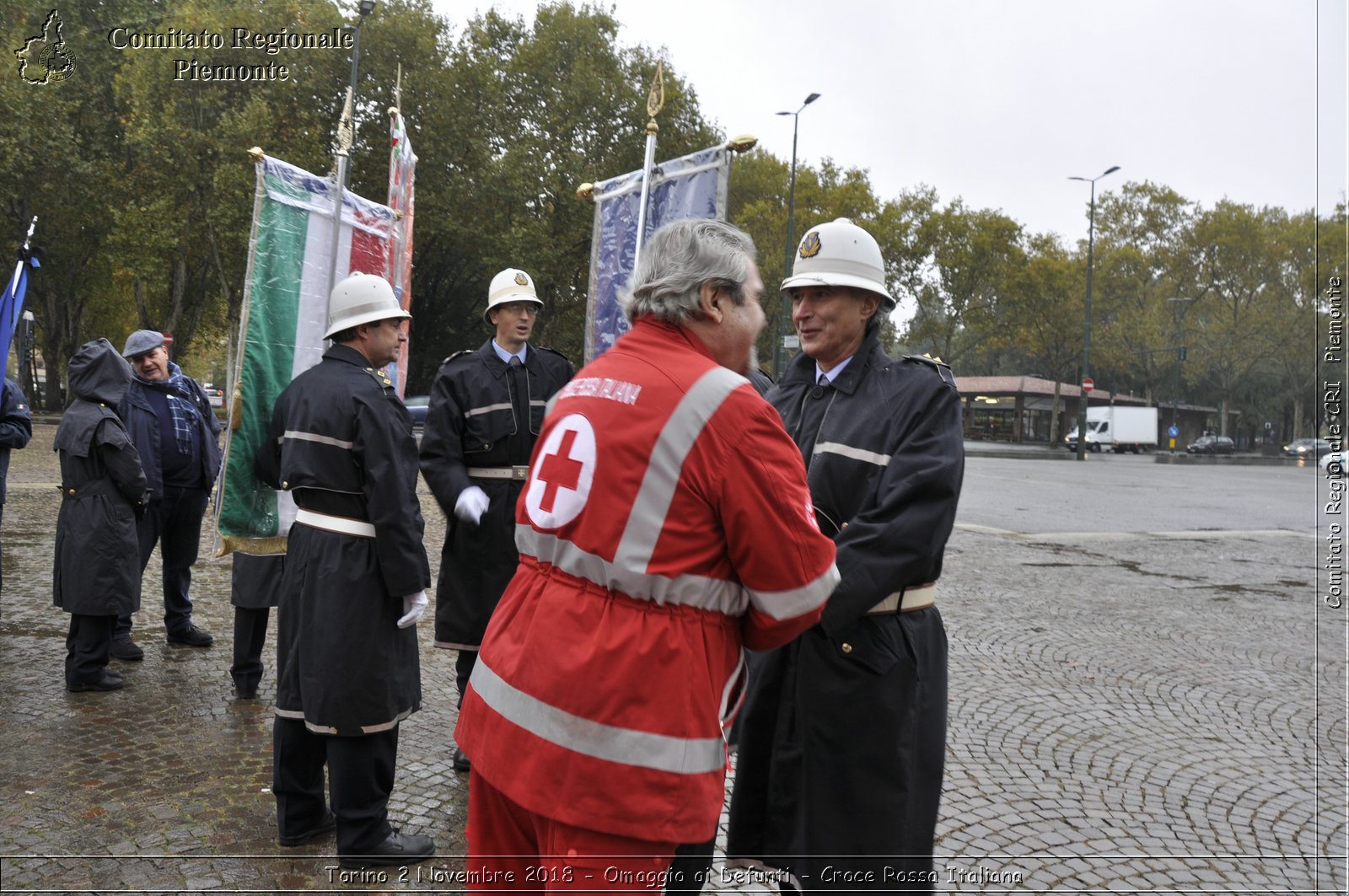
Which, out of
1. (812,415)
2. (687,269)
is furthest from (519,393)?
(687,269)

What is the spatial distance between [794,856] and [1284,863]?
7.39 ft

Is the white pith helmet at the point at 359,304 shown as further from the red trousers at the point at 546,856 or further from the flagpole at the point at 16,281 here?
the flagpole at the point at 16,281

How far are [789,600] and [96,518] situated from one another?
4.84 metres

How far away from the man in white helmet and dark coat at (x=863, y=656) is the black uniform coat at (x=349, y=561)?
53.9 inches

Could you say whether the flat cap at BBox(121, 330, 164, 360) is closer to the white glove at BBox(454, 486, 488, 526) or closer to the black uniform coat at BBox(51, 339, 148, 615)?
the black uniform coat at BBox(51, 339, 148, 615)

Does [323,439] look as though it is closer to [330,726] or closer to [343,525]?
[343,525]

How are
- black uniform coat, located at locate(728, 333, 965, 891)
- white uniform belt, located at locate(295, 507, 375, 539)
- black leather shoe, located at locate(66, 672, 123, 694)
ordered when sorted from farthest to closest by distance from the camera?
black leather shoe, located at locate(66, 672, 123, 694) < white uniform belt, located at locate(295, 507, 375, 539) < black uniform coat, located at locate(728, 333, 965, 891)

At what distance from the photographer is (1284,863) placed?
361 cm

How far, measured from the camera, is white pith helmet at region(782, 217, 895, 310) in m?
2.79

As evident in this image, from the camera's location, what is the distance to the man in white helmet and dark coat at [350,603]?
10.9ft

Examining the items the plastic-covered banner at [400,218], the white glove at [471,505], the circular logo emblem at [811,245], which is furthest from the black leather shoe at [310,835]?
the plastic-covered banner at [400,218]

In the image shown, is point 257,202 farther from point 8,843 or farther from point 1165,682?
point 1165,682

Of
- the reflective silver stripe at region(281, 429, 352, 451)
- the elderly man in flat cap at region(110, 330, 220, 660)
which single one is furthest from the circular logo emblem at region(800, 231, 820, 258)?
the elderly man in flat cap at region(110, 330, 220, 660)

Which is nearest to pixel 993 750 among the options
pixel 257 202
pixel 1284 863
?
pixel 1284 863
